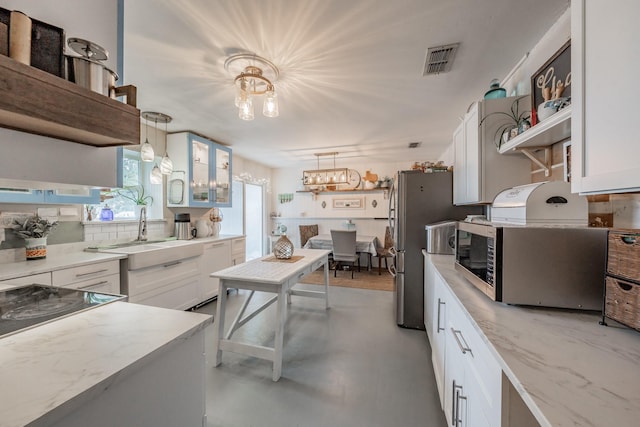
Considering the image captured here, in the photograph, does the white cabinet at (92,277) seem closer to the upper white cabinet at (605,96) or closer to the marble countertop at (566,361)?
the marble countertop at (566,361)

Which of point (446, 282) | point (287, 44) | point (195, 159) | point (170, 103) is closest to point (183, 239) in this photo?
point (195, 159)

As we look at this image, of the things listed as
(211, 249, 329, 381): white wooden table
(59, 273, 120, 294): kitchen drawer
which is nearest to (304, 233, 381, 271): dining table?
(211, 249, 329, 381): white wooden table

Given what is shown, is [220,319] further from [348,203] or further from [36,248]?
[348,203]

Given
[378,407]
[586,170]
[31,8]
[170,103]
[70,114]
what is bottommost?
[378,407]

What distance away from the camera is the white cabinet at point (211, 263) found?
10.7ft

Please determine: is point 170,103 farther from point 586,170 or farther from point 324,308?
point 586,170

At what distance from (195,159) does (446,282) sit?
3.46m

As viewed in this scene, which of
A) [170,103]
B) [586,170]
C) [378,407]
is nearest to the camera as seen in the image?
[586,170]

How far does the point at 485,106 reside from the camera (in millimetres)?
1799

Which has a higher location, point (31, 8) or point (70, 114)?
point (31, 8)

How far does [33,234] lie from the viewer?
204cm

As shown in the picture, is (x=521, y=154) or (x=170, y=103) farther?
(x=170, y=103)

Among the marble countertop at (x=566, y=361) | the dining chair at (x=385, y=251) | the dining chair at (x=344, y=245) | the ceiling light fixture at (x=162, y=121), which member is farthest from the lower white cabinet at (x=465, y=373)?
the dining chair at (x=385, y=251)

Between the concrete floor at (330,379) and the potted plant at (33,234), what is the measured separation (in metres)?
1.59
